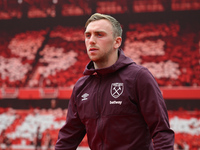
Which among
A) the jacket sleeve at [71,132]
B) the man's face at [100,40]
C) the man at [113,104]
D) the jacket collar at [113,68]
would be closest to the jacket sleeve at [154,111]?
the man at [113,104]

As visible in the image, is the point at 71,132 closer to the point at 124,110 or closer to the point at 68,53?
the point at 124,110

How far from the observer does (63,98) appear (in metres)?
7.24

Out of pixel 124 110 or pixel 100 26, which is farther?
pixel 100 26

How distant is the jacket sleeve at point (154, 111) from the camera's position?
4.12 ft

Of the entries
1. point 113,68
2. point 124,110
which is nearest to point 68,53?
point 113,68

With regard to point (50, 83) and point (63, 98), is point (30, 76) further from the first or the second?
point (63, 98)

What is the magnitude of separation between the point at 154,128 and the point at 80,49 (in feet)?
24.1

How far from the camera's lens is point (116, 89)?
1.44 meters

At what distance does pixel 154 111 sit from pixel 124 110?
0.49ft

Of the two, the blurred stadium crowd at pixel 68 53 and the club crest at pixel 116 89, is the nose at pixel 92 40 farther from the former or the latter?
the blurred stadium crowd at pixel 68 53

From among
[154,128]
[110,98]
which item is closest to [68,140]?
[110,98]

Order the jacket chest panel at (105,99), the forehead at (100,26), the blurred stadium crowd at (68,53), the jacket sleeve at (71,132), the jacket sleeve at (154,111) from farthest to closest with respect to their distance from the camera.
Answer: the blurred stadium crowd at (68,53) → the jacket sleeve at (71,132) → the forehead at (100,26) → the jacket chest panel at (105,99) → the jacket sleeve at (154,111)

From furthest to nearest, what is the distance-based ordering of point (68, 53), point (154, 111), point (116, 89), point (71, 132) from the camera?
point (68, 53)
point (71, 132)
point (116, 89)
point (154, 111)

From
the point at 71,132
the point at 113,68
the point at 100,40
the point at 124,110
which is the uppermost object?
the point at 100,40
